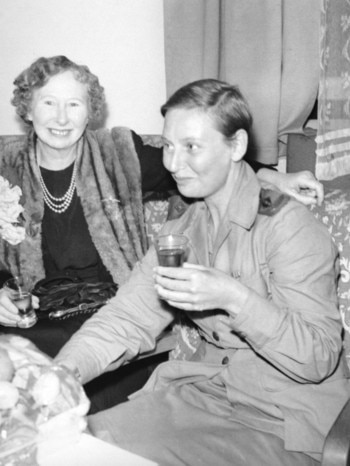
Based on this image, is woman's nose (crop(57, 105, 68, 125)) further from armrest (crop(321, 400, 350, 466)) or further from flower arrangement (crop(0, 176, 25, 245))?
armrest (crop(321, 400, 350, 466))

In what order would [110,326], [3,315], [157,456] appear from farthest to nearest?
[3,315] → [110,326] → [157,456]

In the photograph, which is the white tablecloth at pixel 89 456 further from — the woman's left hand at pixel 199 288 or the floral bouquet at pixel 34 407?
the woman's left hand at pixel 199 288

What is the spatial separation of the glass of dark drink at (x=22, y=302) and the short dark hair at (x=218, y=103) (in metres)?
0.89

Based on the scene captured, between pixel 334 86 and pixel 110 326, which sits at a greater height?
pixel 334 86

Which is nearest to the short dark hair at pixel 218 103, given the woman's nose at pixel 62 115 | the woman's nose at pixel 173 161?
the woman's nose at pixel 173 161

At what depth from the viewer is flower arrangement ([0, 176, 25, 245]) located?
2.47 meters

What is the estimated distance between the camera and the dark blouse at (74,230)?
249 centimetres

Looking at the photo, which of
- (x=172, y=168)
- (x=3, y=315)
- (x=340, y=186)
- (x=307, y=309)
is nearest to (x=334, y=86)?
(x=340, y=186)

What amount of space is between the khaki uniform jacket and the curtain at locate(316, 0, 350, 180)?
78 centimetres

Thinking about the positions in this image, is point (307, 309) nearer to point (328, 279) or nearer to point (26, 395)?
point (328, 279)

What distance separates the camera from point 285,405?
149 cm

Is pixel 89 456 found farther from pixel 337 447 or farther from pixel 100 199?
pixel 100 199

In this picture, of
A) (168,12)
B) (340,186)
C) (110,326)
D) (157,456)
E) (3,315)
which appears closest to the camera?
(157,456)

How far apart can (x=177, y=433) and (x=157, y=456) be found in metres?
0.12
